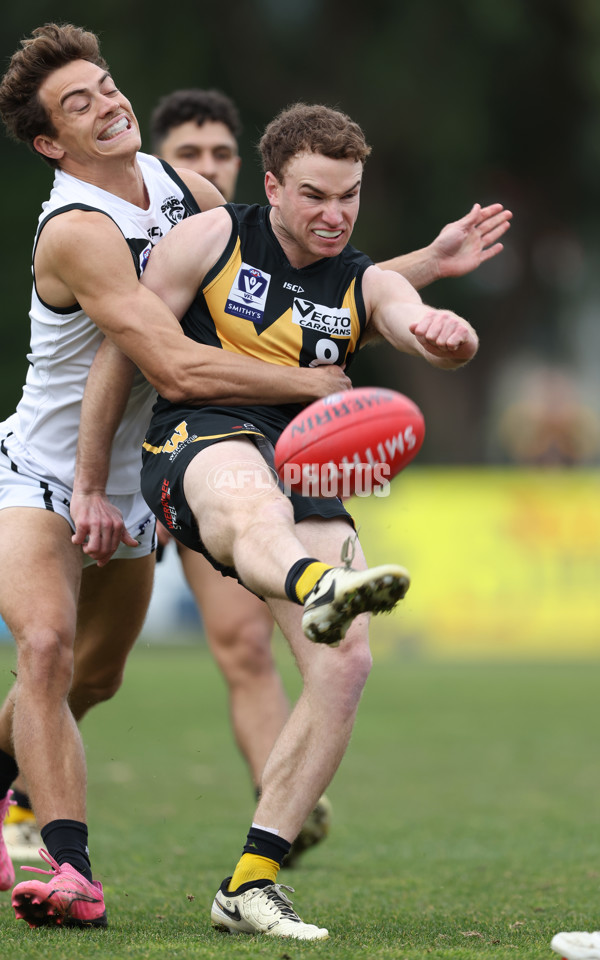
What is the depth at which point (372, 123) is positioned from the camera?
86.7 feet

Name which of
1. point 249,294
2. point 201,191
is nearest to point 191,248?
point 249,294

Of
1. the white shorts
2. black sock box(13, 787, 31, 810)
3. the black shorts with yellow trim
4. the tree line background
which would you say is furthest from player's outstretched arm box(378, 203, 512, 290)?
the tree line background

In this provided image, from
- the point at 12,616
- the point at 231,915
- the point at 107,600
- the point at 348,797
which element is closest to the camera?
the point at 231,915

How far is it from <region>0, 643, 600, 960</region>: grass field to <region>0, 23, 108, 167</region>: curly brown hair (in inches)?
105

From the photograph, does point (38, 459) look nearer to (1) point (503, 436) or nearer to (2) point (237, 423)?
(2) point (237, 423)

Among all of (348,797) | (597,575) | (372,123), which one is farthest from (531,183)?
(348,797)

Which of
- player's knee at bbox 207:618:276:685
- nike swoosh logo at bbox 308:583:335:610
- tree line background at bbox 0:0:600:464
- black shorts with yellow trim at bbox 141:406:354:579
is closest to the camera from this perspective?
nike swoosh logo at bbox 308:583:335:610

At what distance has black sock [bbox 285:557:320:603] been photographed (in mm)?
3977

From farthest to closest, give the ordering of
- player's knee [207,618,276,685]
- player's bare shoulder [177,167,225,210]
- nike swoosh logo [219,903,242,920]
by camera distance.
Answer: player's knee [207,618,276,685] < player's bare shoulder [177,167,225,210] < nike swoosh logo [219,903,242,920]

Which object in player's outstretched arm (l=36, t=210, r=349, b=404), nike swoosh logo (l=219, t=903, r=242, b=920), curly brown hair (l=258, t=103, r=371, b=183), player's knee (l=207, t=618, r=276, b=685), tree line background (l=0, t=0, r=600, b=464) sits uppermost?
tree line background (l=0, t=0, r=600, b=464)

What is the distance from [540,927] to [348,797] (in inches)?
143

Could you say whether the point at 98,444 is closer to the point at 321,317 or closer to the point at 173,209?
the point at 321,317

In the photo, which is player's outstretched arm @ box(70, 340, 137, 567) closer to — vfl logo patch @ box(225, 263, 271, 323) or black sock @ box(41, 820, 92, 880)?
vfl logo patch @ box(225, 263, 271, 323)

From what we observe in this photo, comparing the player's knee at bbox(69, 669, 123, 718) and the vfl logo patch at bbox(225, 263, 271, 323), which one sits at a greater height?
the vfl logo patch at bbox(225, 263, 271, 323)
